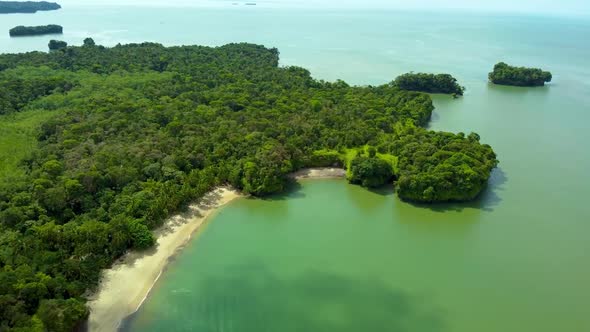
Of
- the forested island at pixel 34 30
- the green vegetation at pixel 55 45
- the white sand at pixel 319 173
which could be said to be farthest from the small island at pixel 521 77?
the forested island at pixel 34 30

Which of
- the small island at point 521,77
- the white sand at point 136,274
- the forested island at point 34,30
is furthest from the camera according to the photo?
the forested island at point 34,30

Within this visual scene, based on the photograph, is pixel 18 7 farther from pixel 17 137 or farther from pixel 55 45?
pixel 17 137

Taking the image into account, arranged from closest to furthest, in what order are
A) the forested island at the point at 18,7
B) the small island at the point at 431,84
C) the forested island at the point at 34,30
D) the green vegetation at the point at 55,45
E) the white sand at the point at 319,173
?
1. the white sand at the point at 319,173
2. the small island at the point at 431,84
3. the green vegetation at the point at 55,45
4. the forested island at the point at 34,30
5. the forested island at the point at 18,7

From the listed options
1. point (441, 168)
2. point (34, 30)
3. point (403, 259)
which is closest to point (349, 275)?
point (403, 259)

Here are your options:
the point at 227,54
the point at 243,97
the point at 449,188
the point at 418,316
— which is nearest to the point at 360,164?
the point at 449,188

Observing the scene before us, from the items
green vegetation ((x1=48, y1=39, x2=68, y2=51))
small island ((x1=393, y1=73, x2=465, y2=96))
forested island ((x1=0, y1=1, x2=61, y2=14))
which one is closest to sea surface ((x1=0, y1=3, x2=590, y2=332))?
small island ((x1=393, y1=73, x2=465, y2=96))

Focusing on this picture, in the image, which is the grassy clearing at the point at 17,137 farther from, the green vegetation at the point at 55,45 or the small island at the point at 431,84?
the small island at the point at 431,84

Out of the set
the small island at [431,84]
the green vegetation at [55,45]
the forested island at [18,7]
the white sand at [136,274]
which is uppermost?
the forested island at [18,7]
